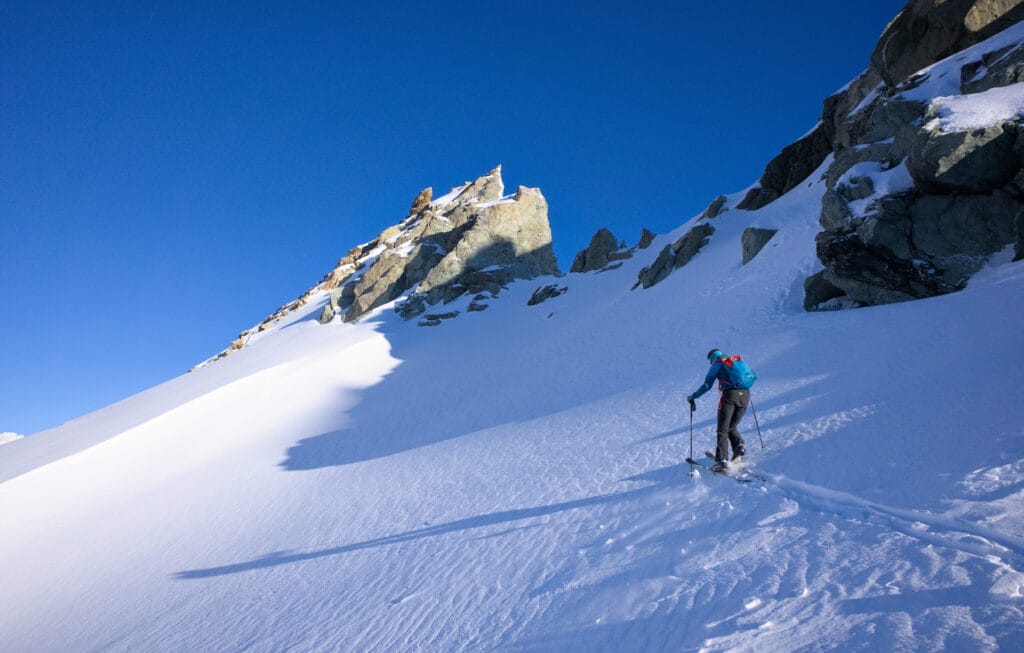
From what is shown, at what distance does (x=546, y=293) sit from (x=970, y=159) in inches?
1126

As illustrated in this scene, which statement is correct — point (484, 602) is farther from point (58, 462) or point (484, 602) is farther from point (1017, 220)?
point (58, 462)

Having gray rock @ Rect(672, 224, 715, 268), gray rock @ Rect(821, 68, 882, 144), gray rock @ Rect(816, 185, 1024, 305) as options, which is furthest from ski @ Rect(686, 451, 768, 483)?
gray rock @ Rect(821, 68, 882, 144)

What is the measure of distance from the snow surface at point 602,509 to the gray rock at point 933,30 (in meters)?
10.4

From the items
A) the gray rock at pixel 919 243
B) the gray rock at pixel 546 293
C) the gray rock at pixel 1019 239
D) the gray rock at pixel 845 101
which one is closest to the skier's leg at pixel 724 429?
the gray rock at pixel 919 243

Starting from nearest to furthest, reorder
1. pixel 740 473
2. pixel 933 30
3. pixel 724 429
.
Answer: pixel 740 473
pixel 724 429
pixel 933 30

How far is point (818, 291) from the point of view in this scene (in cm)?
1603

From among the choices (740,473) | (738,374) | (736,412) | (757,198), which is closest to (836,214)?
(738,374)

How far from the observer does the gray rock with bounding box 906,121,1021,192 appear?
12828 mm

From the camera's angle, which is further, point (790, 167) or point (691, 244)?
point (790, 167)

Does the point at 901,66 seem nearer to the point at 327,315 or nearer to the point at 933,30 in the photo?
the point at 933,30

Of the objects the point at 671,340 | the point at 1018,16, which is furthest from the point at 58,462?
the point at 1018,16

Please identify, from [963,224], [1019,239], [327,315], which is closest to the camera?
[1019,239]

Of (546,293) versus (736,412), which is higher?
(546,293)

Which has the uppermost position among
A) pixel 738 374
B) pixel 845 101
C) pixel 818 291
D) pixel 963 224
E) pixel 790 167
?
pixel 845 101
